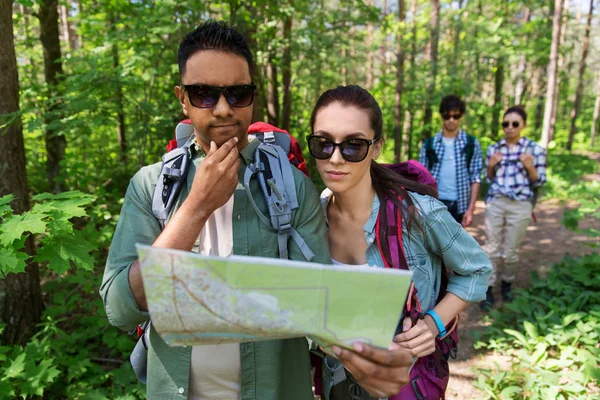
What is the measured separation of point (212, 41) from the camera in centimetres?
149

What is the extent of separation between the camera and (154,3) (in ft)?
18.1

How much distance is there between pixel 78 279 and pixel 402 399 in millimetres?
3444

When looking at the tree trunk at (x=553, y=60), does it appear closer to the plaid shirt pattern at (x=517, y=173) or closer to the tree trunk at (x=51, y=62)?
the plaid shirt pattern at (x=517, y=173)

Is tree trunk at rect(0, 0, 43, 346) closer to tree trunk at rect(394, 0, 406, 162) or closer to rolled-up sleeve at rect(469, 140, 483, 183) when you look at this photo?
rolled-up sleeve at rect(469, 140, 483, 183)

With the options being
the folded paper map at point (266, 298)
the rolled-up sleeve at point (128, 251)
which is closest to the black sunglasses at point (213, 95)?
the rolled-up sleeve at point (128, 251)

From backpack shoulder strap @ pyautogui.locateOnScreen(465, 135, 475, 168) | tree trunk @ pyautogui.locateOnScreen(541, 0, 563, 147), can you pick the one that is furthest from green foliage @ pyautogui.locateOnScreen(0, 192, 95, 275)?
tree trunk @ pyautogui.locateOnScreen(541, 0, 563, 147)

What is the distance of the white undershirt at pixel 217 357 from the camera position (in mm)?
1541

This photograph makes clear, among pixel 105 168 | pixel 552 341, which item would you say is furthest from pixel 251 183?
pixel 105 168

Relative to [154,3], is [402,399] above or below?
below

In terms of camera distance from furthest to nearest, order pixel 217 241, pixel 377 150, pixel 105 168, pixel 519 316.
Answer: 1. pixel 105 168
2. pixel 519 316
3. pixel 377 150
4. pixel 217 241

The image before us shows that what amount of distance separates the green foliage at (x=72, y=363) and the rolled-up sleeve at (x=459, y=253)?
9.49ft

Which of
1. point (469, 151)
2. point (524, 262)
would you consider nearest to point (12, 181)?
point (469, 151)

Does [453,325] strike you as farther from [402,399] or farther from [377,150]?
[377,150]

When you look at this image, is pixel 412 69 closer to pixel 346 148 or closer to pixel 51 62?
pixel 51 62
